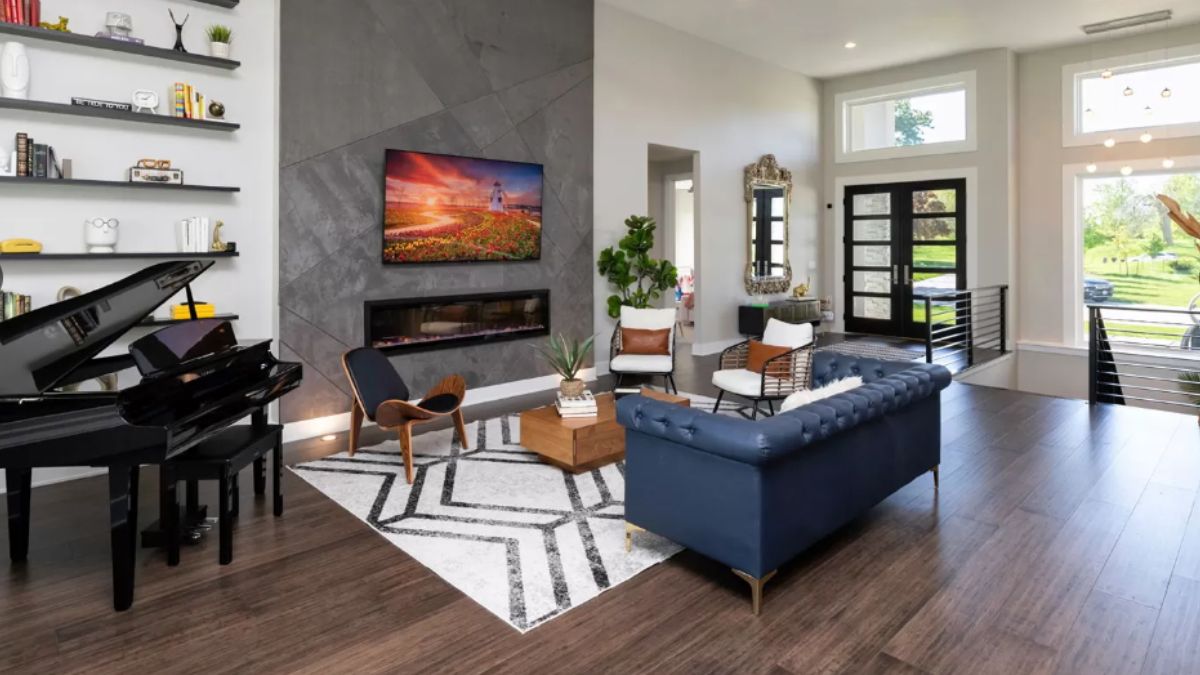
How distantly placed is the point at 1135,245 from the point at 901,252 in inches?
112

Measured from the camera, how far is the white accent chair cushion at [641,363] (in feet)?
20.4

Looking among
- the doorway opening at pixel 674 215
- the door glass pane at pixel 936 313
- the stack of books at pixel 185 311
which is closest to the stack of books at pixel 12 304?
the stack of books at pixel 185 311

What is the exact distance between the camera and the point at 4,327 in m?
2.65

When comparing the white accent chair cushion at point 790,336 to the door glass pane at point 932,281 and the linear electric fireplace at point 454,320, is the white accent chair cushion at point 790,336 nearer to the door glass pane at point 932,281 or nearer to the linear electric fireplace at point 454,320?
the linear electric fireplace at point 454,320

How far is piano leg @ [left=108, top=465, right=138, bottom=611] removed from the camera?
2748 millimetres

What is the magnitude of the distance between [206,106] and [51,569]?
313 centimetres

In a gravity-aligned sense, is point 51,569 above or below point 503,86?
below

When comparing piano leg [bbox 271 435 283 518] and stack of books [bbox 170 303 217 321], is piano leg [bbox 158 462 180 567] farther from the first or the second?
stack of books [bbox 170 303 217 321]

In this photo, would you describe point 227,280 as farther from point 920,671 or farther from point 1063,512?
point 1063,512

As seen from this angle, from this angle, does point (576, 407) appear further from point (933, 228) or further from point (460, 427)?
point (933, 228)

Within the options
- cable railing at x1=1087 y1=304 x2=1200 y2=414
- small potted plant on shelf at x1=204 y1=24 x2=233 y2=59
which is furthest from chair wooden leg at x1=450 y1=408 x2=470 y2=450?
cable railing at x1=1087 y1=304 x2=1200 y2=414

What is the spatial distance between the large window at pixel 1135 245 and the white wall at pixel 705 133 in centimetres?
371

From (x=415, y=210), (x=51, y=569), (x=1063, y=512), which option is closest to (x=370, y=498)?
(x=51, y=569)

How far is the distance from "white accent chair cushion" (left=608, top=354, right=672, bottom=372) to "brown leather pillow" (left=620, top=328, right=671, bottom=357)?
89 millimetres
